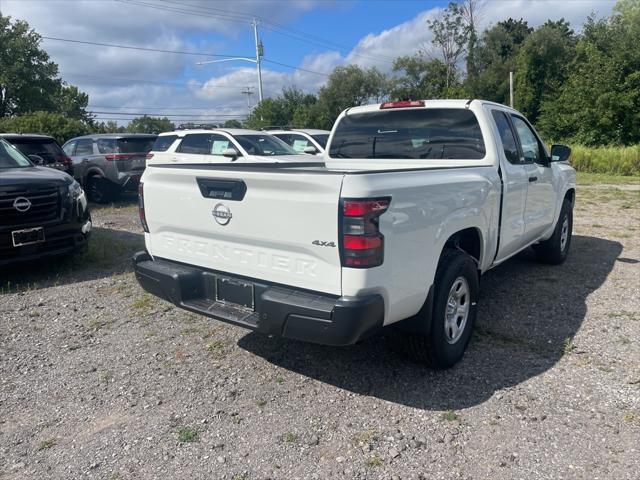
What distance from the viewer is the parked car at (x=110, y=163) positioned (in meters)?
12.2

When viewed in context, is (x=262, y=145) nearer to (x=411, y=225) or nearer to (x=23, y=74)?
(x=411, y=225)

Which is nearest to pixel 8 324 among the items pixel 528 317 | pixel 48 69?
pixel 528 317

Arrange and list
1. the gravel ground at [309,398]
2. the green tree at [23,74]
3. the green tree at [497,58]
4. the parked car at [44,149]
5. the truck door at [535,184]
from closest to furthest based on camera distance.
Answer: the gravel ground at [309,398], the truck door at [535,184], the parked car at [44,149], the green tree at [23,74], the green tree at [497,58]

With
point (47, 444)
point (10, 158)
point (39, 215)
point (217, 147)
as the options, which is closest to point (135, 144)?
point (217, 147)

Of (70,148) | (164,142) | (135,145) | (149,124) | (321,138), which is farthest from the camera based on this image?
(149,124)

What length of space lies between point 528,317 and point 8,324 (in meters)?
4.72

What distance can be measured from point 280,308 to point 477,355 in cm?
177

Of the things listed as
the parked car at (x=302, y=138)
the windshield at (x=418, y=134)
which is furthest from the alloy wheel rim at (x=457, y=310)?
the parked car at (x=302, y=138)

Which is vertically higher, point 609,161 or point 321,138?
point 321,138

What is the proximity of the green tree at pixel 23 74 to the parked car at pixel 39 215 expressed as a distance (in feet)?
127

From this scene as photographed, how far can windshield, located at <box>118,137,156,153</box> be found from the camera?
40.1 feet

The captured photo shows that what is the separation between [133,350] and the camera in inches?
157

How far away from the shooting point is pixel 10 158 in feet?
21.9

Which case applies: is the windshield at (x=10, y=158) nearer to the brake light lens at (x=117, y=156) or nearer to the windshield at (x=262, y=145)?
the windshield at (x=262, y=145)
